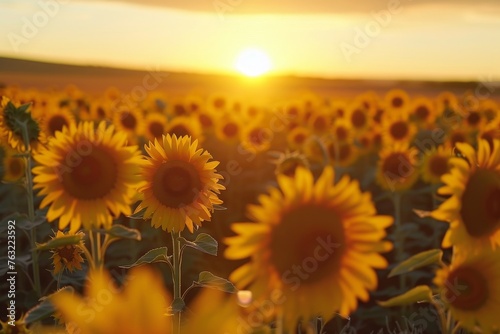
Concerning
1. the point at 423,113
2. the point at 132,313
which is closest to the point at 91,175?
the point at 132,313

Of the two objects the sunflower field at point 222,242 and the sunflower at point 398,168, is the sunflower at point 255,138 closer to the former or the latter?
the sunflower field at point 222,242

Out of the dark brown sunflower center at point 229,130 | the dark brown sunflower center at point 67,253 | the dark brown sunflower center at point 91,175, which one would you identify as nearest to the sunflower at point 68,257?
the dark brown sunflower center at point 67,253

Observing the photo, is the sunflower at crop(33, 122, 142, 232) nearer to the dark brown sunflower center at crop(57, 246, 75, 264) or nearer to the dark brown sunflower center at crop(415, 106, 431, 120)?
the dark brown sunflower center at crop(57, 246, 75, 264)

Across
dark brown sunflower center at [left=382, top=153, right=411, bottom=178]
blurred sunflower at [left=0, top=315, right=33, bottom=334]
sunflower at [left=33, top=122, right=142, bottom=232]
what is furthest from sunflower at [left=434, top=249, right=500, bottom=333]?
dark brown sunflower center at [left=382, top=153, right=411, bottom=178]

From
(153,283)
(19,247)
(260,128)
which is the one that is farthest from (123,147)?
(260,128)

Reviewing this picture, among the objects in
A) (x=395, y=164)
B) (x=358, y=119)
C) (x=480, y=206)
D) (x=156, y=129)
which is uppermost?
(x=358, y=119)

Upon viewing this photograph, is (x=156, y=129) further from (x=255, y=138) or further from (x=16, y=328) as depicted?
(x=16, y=328)
